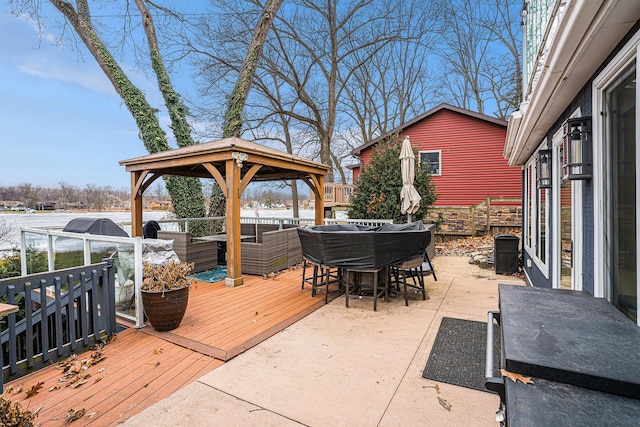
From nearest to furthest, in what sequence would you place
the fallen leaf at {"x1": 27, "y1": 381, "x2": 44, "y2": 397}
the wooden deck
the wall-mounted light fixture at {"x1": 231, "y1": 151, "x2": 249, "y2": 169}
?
the wooden deck
the fallen leaf at {"x1": 27, "y1": 381, "x2": 44, "y2": 397}
the wall-mounted light fixture at {"x1": 231, "y1": 151, "x2": 249, "y2": 169}

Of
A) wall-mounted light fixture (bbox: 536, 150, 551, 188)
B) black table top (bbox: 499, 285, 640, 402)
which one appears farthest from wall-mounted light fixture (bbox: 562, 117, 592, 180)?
wall-mounted light fixture (bbox: 536, 150, 551, 188)

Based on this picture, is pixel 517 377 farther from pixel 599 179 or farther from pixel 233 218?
pixel 233 218

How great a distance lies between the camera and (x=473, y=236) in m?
11.7

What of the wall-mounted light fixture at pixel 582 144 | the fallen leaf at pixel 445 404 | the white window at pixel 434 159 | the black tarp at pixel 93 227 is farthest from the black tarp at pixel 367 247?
the white window at pixel 434 159

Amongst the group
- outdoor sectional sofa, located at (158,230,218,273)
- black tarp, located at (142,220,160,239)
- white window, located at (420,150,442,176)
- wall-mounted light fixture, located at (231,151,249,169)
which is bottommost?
outdoor sectional sofa, located at (158,230,218,273)

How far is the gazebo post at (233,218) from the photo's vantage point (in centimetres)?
547

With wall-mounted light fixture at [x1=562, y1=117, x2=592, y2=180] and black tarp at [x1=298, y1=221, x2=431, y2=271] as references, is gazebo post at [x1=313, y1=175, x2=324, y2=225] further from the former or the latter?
wall-mounted light fixture at [x1=562, y1=117, x2=592, y2=180]

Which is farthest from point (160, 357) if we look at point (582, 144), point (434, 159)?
point (434, 159)

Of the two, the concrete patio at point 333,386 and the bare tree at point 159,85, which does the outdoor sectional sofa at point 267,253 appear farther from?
the bare tree at point 159,85

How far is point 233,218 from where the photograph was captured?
5.48m

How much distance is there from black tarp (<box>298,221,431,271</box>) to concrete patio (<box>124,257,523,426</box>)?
2.48ft

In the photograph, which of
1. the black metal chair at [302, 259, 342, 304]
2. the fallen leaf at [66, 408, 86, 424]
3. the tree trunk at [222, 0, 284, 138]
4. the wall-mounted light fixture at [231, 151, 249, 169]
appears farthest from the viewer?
the tree trunk at [222, 0, 284, 138]

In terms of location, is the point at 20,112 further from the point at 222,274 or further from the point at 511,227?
the point at 511,227

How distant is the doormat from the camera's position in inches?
102
